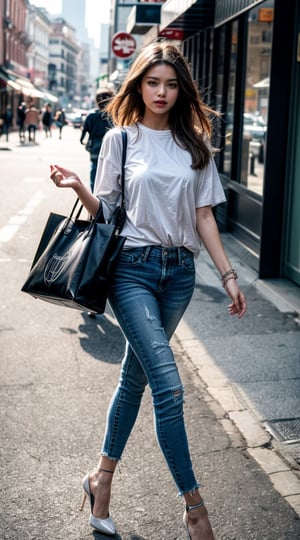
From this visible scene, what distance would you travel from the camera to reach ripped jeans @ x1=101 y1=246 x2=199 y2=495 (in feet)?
9.82

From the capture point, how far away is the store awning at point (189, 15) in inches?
436

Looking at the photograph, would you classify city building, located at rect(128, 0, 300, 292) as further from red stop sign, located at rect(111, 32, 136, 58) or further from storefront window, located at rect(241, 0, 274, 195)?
red stop sign, located at rect(111, 32, 136, 58)

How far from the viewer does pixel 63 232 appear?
3225mm

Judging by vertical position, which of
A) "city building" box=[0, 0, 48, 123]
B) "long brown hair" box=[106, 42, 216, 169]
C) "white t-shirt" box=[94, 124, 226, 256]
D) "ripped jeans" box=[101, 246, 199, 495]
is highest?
"city building" box=[0, 0, 48, 123]

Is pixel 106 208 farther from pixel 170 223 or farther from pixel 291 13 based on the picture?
pixel 291 13

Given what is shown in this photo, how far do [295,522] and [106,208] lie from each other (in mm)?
1535

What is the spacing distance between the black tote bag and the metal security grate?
165 centimetres

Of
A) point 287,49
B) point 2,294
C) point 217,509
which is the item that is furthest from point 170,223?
point 287,49

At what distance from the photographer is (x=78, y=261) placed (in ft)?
10.2

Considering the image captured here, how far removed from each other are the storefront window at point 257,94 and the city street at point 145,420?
201cm

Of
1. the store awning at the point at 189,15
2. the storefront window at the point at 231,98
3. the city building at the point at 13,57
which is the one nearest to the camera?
the storefront window at the point at 231,98

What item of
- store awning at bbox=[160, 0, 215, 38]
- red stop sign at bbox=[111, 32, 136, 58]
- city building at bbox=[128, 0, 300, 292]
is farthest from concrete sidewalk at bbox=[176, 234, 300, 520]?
red stop sign at bbox=[111, 32, 136, 58]

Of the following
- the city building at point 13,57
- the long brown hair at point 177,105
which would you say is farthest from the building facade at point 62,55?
the long brown hair at point 177,105

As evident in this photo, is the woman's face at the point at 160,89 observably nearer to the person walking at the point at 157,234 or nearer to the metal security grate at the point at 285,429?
the person walking at the point at 157,234
